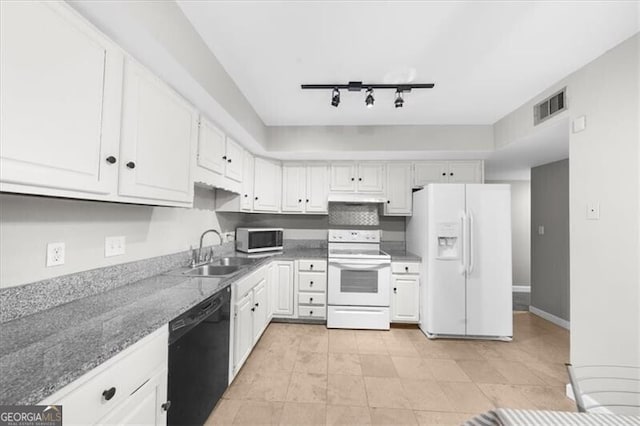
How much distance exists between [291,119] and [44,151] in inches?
102

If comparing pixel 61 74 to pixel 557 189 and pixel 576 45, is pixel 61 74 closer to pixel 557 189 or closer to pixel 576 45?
pixel 576 45

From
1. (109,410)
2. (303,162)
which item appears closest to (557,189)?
(303,162)

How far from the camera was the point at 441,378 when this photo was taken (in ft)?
7.42

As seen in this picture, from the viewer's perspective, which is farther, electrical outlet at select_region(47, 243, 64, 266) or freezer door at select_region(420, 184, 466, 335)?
freezer door at select_region(420, 184, 466, 335)

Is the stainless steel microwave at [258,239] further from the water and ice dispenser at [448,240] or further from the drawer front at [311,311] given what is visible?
the water and ice dispenser at [448,240]

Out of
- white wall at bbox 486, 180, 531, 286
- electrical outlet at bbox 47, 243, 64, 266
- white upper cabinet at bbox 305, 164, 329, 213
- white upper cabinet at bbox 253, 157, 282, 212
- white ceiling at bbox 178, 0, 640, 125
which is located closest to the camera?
electrical outlet at bbox 47, 243, 64, 266

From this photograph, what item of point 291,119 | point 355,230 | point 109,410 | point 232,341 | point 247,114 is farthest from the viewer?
point 355,230

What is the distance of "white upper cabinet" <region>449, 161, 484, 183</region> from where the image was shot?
11.9ft

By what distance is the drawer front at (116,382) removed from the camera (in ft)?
2.59

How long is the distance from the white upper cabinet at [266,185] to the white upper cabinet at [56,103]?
2283 mm

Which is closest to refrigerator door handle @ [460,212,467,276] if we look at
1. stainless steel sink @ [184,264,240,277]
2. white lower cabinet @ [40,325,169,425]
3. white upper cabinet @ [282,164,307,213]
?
white upper cabinet @ [282,164,307,213]

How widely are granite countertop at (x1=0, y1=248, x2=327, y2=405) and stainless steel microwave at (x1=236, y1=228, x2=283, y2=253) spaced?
1.66 metres

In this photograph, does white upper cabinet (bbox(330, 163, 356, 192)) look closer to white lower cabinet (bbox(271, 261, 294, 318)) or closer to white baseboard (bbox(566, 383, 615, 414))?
white lower cabinet (bbox(271, 261, 294, 318))

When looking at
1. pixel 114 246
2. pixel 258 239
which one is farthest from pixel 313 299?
pixel 114 246
